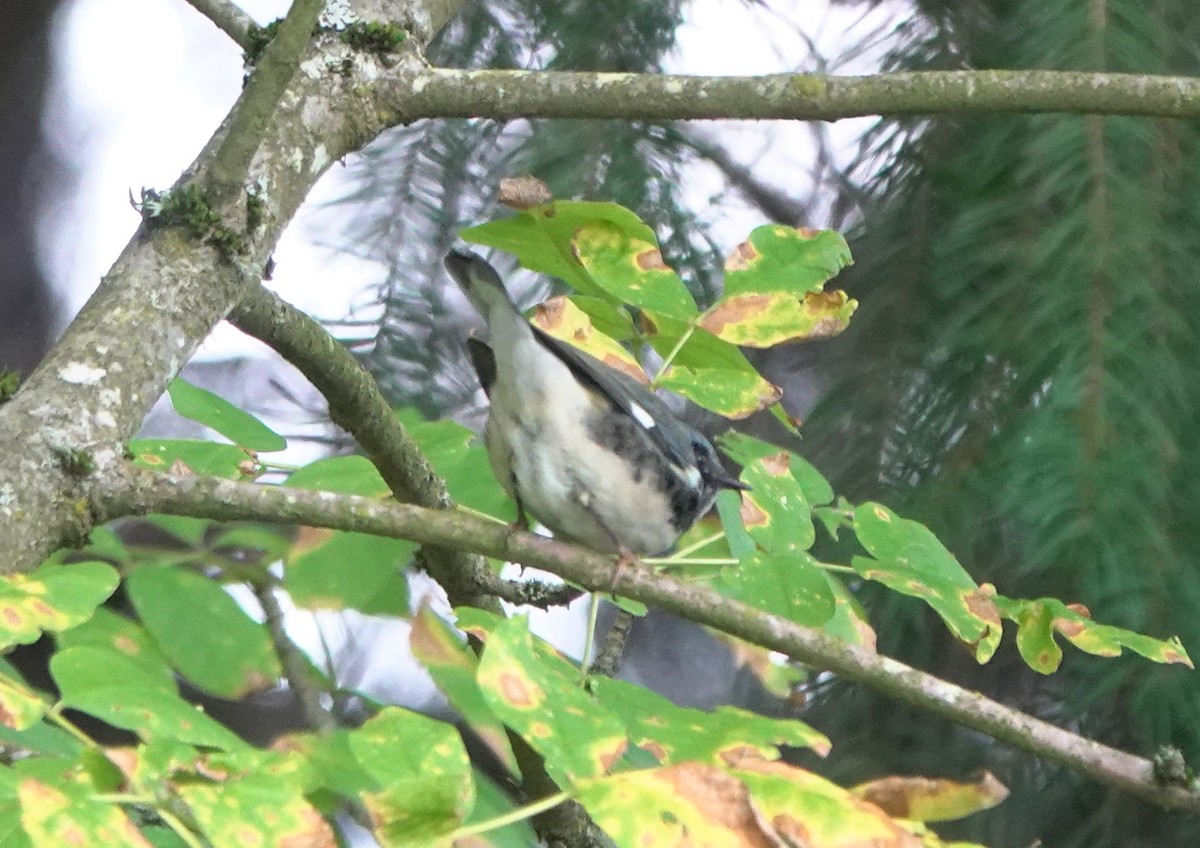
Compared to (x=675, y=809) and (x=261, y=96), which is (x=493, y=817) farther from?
(x=261, y=96)

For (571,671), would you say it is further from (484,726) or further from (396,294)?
(396,294)

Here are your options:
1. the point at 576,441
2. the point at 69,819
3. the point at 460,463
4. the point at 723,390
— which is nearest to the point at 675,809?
the point at 69,819

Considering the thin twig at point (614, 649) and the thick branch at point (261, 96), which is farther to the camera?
the thin twig at point (614, 649)

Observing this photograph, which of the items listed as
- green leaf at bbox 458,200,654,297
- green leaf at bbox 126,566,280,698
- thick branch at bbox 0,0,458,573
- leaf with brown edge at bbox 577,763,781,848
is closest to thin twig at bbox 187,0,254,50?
thick branch at bbox 0,0,458,573

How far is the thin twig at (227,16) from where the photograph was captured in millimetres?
1072

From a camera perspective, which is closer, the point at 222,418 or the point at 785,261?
the point at 785,261

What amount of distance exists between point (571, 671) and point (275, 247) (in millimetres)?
470

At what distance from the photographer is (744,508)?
28.6 inches

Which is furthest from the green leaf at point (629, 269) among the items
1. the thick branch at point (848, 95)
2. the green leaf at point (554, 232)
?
the thick branch at point (848, 95)

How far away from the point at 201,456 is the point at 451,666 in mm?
271

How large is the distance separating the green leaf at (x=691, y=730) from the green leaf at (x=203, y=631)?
317 millimetres

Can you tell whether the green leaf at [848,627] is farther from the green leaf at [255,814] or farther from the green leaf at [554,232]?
the green leaf at [255,814]

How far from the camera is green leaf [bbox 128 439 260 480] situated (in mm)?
889

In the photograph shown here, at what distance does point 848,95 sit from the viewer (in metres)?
0.83
